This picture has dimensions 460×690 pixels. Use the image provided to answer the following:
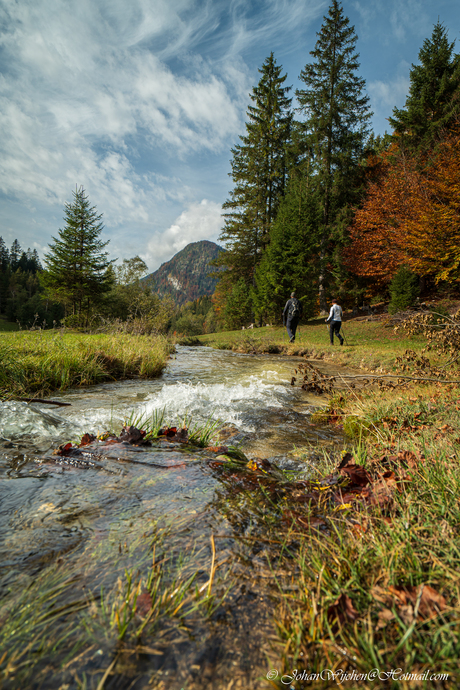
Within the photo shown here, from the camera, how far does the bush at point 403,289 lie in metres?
19.0

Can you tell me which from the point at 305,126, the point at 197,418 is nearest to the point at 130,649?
the point at 197,418

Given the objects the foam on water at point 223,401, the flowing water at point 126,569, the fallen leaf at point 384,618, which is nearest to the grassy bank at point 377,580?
the fallen leaf at point 384,618

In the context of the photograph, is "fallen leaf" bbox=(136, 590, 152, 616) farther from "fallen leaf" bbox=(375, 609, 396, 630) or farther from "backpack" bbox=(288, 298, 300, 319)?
"backpack" bbox=(288, 298, 300, 319)

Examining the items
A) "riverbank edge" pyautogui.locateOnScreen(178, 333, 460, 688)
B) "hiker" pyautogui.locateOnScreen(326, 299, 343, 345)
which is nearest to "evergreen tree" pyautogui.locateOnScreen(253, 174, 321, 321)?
"hiker" pyautogui.locateOnScreen(326, 299, 343, 345)

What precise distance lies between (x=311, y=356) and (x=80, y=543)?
13.0 m

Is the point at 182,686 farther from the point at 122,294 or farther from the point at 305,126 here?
the point at 122,294

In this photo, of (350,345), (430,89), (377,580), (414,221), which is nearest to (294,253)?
(414,221)

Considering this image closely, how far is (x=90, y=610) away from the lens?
1.07 metres

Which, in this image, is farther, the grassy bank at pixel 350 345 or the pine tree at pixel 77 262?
the pine tree at pixel 77 262

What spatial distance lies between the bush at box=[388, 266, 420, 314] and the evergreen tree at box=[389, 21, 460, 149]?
441 inches

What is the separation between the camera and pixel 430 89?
23.4 meters

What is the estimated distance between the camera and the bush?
747 inches

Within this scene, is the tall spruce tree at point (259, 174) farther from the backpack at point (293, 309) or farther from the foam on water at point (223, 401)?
the foam on water at point (223, 401)

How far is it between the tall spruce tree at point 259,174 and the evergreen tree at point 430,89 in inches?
428
